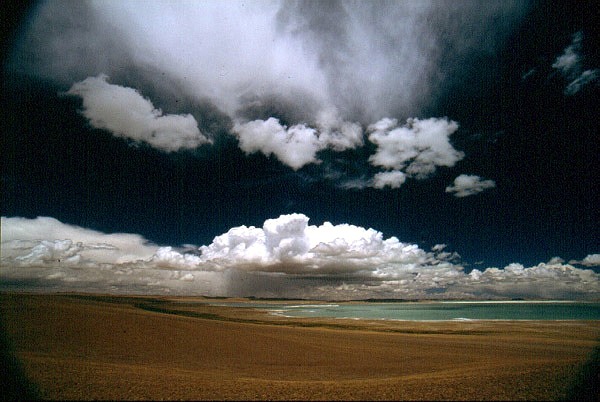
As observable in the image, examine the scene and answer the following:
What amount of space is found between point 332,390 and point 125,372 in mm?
9647

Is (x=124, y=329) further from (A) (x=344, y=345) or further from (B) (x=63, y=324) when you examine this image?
(A) (x=344, y=345)

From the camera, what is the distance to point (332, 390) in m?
11.9

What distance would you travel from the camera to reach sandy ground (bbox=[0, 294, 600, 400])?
11.4 meters

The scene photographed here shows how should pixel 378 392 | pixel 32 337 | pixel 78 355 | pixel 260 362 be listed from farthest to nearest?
pixel 32 337 < pixel 260 362 < pixel 78 355 < pixel 378 392

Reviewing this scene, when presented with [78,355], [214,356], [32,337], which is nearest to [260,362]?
[214,356]

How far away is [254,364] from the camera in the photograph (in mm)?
22750

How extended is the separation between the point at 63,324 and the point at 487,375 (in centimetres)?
4105

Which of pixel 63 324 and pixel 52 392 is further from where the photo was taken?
pixel 63 324

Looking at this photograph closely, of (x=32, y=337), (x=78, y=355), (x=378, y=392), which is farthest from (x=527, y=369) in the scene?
(x=32, y=337)

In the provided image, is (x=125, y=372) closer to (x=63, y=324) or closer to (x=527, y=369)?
(x=527, y=369)

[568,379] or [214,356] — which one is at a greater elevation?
[568,379]

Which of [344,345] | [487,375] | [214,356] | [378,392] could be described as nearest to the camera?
[378,392]

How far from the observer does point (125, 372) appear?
14.3 metres

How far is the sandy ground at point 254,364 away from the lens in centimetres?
1138
